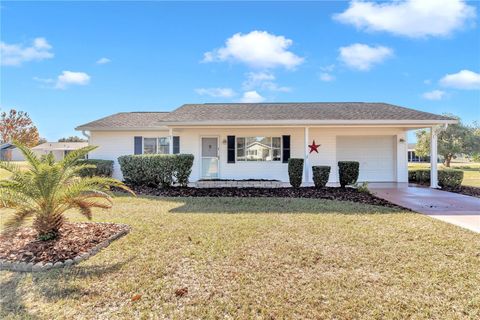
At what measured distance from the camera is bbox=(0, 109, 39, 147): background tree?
35750 millimetres

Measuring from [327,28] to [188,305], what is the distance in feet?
43.5

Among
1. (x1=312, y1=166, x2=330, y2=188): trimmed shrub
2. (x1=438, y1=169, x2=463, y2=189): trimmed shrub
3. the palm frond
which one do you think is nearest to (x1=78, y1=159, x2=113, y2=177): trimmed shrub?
the palm frond

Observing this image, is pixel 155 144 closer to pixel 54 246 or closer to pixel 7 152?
pixel 7 152

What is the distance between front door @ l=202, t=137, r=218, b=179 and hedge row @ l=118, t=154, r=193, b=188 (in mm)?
2529

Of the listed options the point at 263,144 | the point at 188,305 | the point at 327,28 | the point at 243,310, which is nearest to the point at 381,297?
the point at 243,310

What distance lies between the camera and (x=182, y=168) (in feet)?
36.6

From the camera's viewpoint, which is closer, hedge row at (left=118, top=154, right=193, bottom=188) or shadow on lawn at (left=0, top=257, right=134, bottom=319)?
shadow on lawn at (left=0, top=257, right=134, bottom=319)

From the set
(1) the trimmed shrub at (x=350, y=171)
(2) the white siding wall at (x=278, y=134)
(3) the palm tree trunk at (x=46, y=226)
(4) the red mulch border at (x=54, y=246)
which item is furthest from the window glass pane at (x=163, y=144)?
(3) the palm tree trunk at (x=46, y=226)

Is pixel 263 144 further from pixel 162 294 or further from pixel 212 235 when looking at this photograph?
pixel 162 294

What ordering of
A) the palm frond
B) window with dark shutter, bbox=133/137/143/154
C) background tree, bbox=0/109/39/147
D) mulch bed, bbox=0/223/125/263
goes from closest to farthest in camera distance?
1. mulch bed, bbox=0/223/125/263
2. the palm frond
3. window with dark shutter, bbox=133/137/143/154
4. background tree, bbox=0/109/39/147

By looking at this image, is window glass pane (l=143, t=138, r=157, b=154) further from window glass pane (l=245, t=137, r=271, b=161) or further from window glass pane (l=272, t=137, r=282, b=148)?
window glass pane (l=272, t=137, r=282, b=148)

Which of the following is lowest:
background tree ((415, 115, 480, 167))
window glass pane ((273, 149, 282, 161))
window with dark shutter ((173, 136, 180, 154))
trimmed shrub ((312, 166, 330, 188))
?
trimmed shrub ((312, 166, 330, 188))

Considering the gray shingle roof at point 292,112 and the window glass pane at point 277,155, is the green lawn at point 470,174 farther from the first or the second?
the window glass pane at point 277,155

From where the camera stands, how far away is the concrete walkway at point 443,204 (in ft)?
21.6
